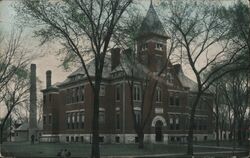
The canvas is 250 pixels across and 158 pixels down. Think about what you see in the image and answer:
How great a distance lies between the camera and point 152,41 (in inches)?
2159

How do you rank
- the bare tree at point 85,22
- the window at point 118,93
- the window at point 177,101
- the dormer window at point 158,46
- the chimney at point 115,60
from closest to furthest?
the bare tree at point 85,22 → the chimney at point 115,60 → the window at point 118,93 → the dormer window at point 158,46 → the window at point 177,101

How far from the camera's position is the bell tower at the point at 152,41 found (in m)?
36.6

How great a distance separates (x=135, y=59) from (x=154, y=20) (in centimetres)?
676

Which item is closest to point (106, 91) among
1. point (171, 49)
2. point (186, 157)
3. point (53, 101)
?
point (53, 101)

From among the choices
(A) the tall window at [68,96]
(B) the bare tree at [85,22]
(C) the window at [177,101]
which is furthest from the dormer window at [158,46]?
(B) the bare tree at [85,22]

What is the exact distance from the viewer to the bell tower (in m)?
36.6

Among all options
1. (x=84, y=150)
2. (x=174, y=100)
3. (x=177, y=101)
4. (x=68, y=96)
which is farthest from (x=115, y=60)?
(x=84, y=150)

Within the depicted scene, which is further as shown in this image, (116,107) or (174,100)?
(174,100)

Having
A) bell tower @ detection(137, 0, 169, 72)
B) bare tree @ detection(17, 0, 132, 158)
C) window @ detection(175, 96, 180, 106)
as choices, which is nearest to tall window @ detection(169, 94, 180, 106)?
window @ detection(175, 96, 180, 106)

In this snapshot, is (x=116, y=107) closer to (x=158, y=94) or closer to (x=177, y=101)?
(x=158, y=94)

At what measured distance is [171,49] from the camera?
37.6 metres

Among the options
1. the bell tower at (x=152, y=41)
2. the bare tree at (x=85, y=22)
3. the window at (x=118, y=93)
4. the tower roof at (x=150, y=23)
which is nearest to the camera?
the bare tree at (x=85, y=22)

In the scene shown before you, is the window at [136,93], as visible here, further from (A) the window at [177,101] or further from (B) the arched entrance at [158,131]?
(A) the window at [177,101]

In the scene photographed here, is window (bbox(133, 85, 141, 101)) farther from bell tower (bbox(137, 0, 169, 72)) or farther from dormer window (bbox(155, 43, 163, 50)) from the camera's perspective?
dormer window (bbox(155, 43, 163, 50))
